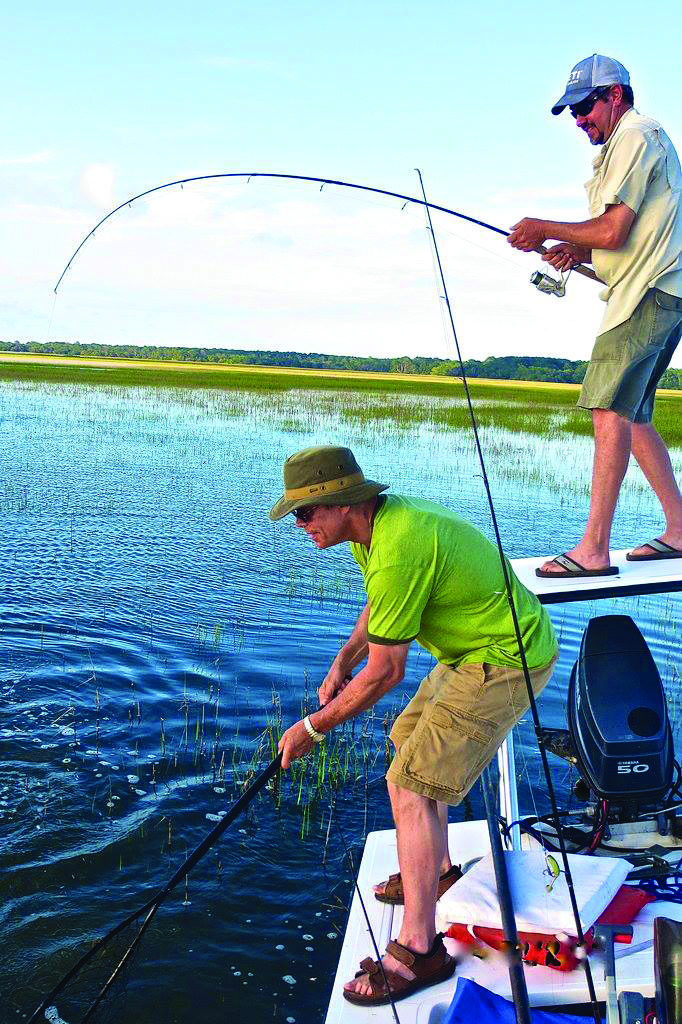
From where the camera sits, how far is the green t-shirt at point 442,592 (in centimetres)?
347

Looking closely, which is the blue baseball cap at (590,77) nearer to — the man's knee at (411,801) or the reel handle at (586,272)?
the reel handle at (586,272)

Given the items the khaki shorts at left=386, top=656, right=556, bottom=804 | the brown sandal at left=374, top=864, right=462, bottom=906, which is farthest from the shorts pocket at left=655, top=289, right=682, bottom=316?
the brown sandal at left=374, top=864, right=462, bottom=906

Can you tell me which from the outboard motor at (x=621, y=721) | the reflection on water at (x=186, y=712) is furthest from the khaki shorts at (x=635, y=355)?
the reflection on water at (x=186, y=712)

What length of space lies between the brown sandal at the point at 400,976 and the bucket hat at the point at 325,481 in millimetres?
1527

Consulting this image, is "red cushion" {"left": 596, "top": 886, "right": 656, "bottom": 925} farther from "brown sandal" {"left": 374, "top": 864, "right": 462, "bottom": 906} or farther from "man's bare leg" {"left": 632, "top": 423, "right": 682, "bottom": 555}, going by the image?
"man's bare leg" {"left": 632, "top": 423, "right": 682, "bottom": 555}

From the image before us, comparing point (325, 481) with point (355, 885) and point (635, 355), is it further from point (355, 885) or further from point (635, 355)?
point (635, 355)

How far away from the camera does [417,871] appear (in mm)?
3512

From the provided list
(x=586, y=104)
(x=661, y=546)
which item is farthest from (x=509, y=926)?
(x=586, y=104)

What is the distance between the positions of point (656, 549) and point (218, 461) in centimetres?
1517

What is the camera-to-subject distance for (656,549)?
4953 millimetres

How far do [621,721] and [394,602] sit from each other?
1.26 metres

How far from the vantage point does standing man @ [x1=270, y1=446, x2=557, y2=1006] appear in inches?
137

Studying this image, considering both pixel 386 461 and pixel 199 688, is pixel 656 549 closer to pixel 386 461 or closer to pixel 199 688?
pixel 199 688

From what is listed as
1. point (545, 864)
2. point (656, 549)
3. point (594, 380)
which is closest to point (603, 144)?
point (594, 380)
